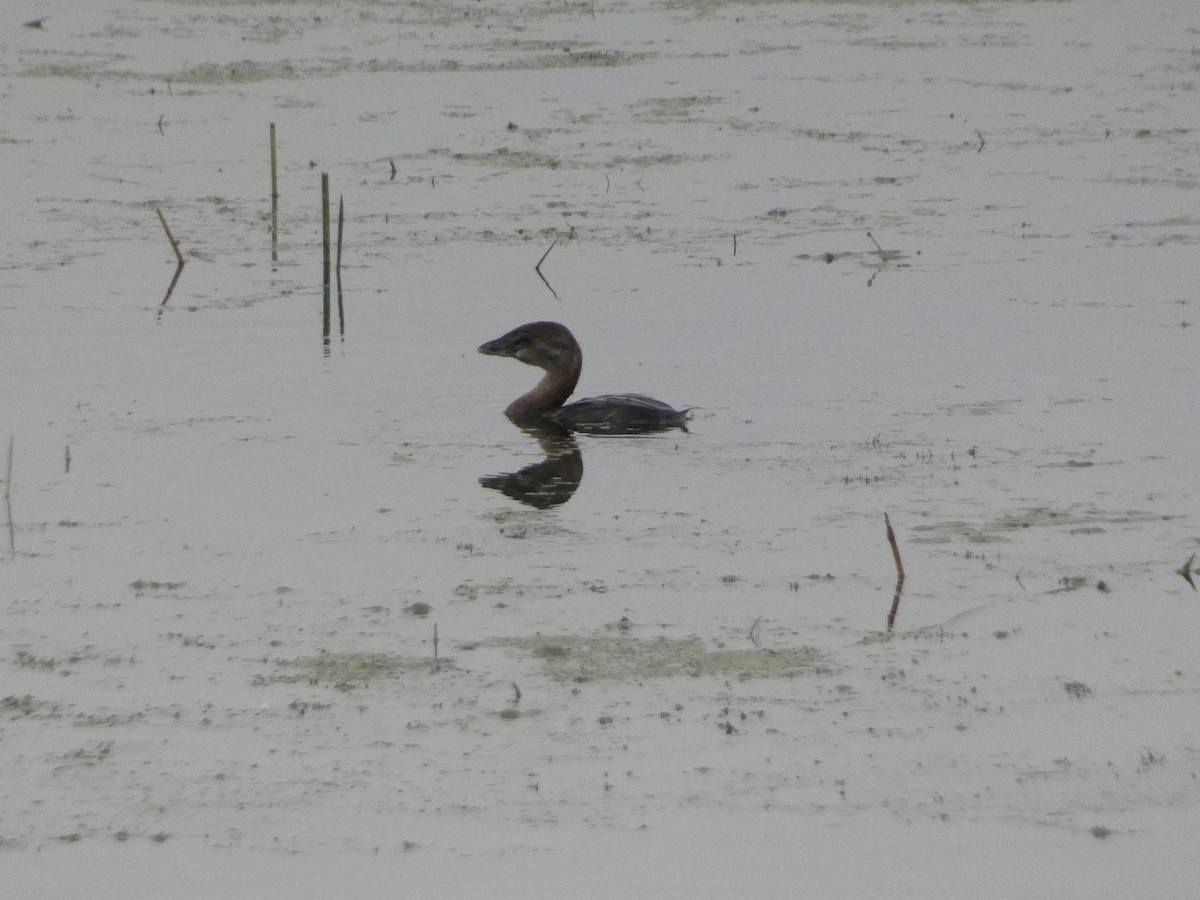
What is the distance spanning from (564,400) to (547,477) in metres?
1.46

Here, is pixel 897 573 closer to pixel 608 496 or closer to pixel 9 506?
pixel 608 496

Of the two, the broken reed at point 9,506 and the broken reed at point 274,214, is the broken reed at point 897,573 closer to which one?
the broken reed at point 9,506

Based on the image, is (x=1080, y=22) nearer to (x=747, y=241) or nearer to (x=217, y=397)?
(x=747, y=241)

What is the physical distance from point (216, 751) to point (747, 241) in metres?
9.11

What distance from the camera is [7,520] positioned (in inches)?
321

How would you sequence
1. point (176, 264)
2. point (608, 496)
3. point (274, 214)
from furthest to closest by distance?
point (274, 214), point (176, 264), point (608, 496)

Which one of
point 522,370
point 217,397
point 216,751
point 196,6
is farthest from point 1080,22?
point 216,751

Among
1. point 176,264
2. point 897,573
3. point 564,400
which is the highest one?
point 897,573

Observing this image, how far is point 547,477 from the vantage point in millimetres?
9242

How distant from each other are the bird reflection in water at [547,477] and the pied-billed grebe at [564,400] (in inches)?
6.1

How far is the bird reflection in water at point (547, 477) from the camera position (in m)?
8.81

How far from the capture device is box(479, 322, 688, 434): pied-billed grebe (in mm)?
9945

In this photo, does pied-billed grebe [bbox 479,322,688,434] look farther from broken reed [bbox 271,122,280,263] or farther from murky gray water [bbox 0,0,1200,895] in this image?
broken reed [bbox 271,122,280,263]

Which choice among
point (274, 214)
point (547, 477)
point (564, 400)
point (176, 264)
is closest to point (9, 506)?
point (547, 477)
